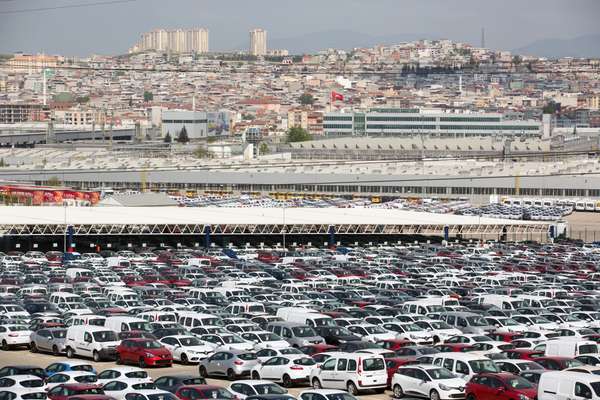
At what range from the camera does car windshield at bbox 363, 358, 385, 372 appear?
31.3ft

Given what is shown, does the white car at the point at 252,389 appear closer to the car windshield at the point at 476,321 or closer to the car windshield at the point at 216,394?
the car windshield at the point at 216,394

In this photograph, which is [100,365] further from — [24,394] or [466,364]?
[466,364]

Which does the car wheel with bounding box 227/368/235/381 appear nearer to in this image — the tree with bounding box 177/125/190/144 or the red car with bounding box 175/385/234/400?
the red car with bounding box 175/385/234/400

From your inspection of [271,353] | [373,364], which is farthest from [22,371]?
[373,364]

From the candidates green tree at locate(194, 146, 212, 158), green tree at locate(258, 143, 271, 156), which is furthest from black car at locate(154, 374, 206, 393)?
green tree at locate(258, 143, 271, 156)

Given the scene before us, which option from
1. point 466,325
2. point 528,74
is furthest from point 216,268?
point 528,74

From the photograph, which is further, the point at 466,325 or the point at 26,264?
the point at 26,264

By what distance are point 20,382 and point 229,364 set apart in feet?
6.79

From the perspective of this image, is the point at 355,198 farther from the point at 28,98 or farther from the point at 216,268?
the point at 28,98

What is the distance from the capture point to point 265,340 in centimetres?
1152

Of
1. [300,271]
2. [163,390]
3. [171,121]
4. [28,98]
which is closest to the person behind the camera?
[163,390]

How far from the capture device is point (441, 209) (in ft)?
123

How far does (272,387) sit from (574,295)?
8310 mm

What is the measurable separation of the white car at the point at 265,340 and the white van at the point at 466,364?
1933mm
